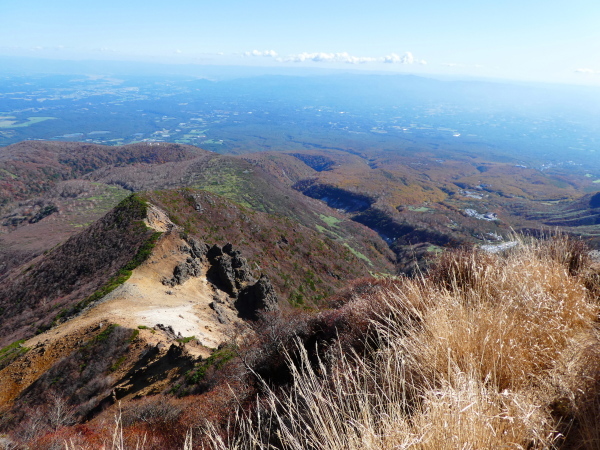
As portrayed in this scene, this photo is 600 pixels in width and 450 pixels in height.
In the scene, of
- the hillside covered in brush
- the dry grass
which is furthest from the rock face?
the dry grass

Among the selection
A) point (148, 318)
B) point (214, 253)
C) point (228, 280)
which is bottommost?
point (228, 280)

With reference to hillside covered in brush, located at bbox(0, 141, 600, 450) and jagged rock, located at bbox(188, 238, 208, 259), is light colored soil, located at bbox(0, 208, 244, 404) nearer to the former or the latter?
hillside covered in brush, located at bbox(0, 141, 600, 450)

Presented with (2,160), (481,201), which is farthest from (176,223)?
(481,201)

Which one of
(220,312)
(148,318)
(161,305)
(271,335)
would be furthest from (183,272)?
(271,335)

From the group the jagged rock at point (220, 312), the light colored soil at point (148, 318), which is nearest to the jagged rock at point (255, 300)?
the light colored soil at point (148, 318)

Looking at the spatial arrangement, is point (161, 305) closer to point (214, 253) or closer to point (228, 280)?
point (228, 280)

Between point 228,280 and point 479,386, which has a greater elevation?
point 479,386
